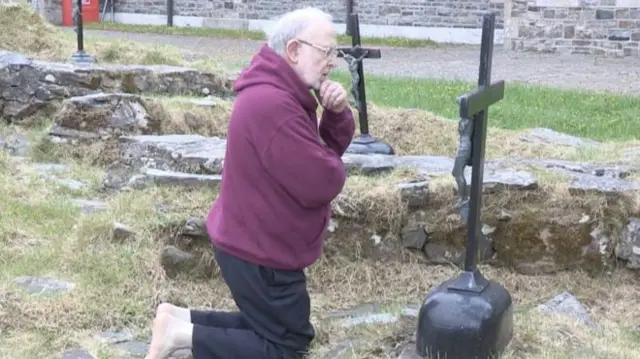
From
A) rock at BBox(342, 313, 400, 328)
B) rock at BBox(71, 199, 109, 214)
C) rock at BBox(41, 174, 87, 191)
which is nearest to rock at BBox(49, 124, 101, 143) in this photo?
rock at BBox(41, 174, 87, 191)

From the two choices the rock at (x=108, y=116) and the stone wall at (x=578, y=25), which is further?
the stone wall at (x=578, y=25)

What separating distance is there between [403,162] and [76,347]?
2.36 meters

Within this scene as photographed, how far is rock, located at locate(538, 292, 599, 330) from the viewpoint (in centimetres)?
446

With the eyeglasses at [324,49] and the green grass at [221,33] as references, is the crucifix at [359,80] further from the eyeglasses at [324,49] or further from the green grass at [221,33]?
the green grass at [221,33]

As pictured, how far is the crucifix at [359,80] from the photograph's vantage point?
6.13 meters

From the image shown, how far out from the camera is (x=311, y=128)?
3.62 m

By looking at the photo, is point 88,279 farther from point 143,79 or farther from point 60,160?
point 143,79

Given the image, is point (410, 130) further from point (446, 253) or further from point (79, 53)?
point (79, 53)

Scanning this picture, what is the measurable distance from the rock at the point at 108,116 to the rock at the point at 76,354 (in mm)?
3806

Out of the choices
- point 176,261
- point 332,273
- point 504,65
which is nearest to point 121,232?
A: point 176,261

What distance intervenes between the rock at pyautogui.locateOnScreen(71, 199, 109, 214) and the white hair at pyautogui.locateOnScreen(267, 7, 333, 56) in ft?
8.86

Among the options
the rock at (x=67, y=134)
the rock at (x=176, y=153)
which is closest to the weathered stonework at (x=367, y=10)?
the rock at (x=67, y=134)

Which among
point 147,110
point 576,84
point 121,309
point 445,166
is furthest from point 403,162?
point 576,84

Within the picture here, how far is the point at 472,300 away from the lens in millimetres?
3738
